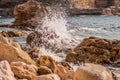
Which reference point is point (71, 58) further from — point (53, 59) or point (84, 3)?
point (84, 3)

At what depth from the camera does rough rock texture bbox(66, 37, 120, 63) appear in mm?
13578

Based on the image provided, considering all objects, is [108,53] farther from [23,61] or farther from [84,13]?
[84,13]

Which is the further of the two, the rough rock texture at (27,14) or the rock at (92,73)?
the rough rock texture at (27,14)

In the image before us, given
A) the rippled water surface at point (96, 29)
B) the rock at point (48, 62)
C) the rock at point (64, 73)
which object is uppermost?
the rock at point (64, 73)

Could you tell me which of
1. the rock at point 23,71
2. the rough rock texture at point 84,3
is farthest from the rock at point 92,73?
the rough rock texture at point 84,3

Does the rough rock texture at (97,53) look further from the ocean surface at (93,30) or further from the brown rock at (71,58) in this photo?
the ocean surface at (93,30)

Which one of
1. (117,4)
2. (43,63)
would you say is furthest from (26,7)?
(117,4)

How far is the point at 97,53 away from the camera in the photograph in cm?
A: 1387

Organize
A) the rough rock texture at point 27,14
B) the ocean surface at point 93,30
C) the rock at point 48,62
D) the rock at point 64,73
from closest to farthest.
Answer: the rock at point 64,73 → the rock at point 48,62 → the ocean surface at point 93,30 → the rough rock texture at point 27,14

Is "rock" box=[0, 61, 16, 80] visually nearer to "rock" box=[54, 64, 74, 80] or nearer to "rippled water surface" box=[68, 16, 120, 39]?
"rock" box=[54, 64, 74, 80]

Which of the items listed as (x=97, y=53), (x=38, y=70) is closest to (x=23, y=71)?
(x=38, y=70)

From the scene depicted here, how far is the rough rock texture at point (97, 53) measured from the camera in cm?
1358

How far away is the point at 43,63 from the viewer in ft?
34.0

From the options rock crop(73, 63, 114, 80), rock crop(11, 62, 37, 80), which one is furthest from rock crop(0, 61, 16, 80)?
rock crop(73, 63, 114, 80)
